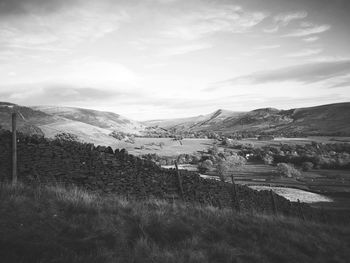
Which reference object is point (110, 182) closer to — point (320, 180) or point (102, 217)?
point (102, 217)

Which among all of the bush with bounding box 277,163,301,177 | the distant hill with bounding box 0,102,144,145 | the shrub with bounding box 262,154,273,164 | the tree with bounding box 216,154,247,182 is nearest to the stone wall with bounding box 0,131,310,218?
the distant hill with bounding box 0,102,144,145

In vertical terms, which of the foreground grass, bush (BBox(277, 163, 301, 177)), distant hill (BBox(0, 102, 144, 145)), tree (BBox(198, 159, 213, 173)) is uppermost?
distant hill (BBox(0, 102, 144, 145))

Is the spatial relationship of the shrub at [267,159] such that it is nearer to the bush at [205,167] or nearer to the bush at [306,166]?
the bush at [306,166]

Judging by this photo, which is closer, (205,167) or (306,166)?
(205,167)

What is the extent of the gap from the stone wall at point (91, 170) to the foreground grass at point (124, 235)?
2751 millimetres

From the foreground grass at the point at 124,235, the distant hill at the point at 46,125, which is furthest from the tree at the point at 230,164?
the foreground grass at the point at 124,235

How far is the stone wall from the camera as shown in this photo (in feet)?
34.0

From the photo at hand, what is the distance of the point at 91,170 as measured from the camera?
11.6 metres

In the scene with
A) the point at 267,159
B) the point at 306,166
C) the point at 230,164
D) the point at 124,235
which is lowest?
the point at 306,166

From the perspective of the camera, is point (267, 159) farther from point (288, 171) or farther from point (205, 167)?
point (205, 167)

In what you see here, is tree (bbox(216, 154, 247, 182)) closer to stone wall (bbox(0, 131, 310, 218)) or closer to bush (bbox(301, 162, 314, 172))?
bush (bbox(301, 162, 314, 172))

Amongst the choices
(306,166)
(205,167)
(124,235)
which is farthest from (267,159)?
(124,235)

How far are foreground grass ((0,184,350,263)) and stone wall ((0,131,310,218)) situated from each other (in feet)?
9.02

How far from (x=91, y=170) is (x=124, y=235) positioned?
20.4 feet
